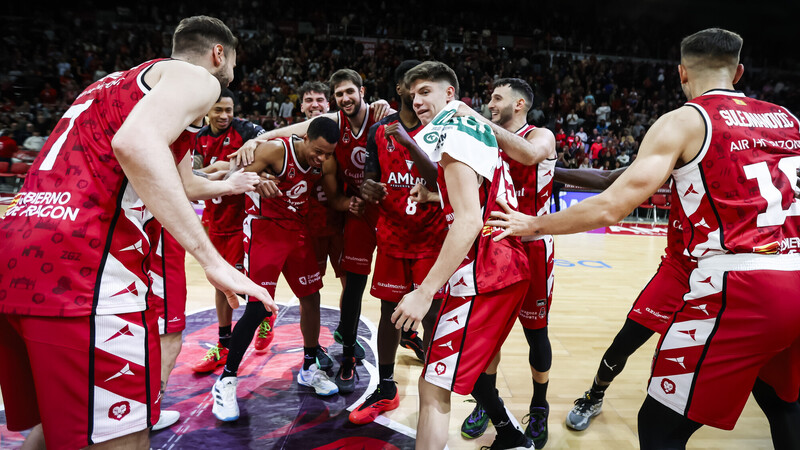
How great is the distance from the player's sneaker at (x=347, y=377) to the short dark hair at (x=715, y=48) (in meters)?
2.71

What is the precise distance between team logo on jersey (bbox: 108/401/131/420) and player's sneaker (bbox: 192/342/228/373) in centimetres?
206

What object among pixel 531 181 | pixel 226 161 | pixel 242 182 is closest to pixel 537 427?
pixel 531 181

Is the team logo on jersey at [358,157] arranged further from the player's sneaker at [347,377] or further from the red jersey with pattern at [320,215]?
the player's sneaker at [347,377]

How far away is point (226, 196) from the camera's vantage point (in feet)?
12.8

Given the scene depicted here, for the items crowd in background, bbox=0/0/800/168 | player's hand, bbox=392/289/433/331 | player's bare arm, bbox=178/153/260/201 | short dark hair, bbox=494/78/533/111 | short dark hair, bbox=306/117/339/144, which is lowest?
player's hand, bbox=392/289/433/331

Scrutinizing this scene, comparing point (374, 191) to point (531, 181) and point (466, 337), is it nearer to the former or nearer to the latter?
point (531, 181)

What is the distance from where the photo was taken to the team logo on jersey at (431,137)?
1.98 m

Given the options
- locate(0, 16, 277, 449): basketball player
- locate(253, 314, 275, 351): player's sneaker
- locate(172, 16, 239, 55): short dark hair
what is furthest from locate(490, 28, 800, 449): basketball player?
locate(253, 314, 275, 351): player's sneaker

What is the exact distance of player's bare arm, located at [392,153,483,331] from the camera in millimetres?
Result: 1805

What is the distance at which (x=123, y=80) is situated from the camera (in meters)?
1.63

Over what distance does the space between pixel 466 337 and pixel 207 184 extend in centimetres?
147

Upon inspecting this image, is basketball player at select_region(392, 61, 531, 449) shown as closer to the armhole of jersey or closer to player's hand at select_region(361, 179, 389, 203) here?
the armhole of jersey

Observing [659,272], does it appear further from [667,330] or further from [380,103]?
[380,103]

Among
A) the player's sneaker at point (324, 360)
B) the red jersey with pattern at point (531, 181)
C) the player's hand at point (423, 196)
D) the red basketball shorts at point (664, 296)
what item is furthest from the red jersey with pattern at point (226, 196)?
the red basketball shorts at point (664, 296)
